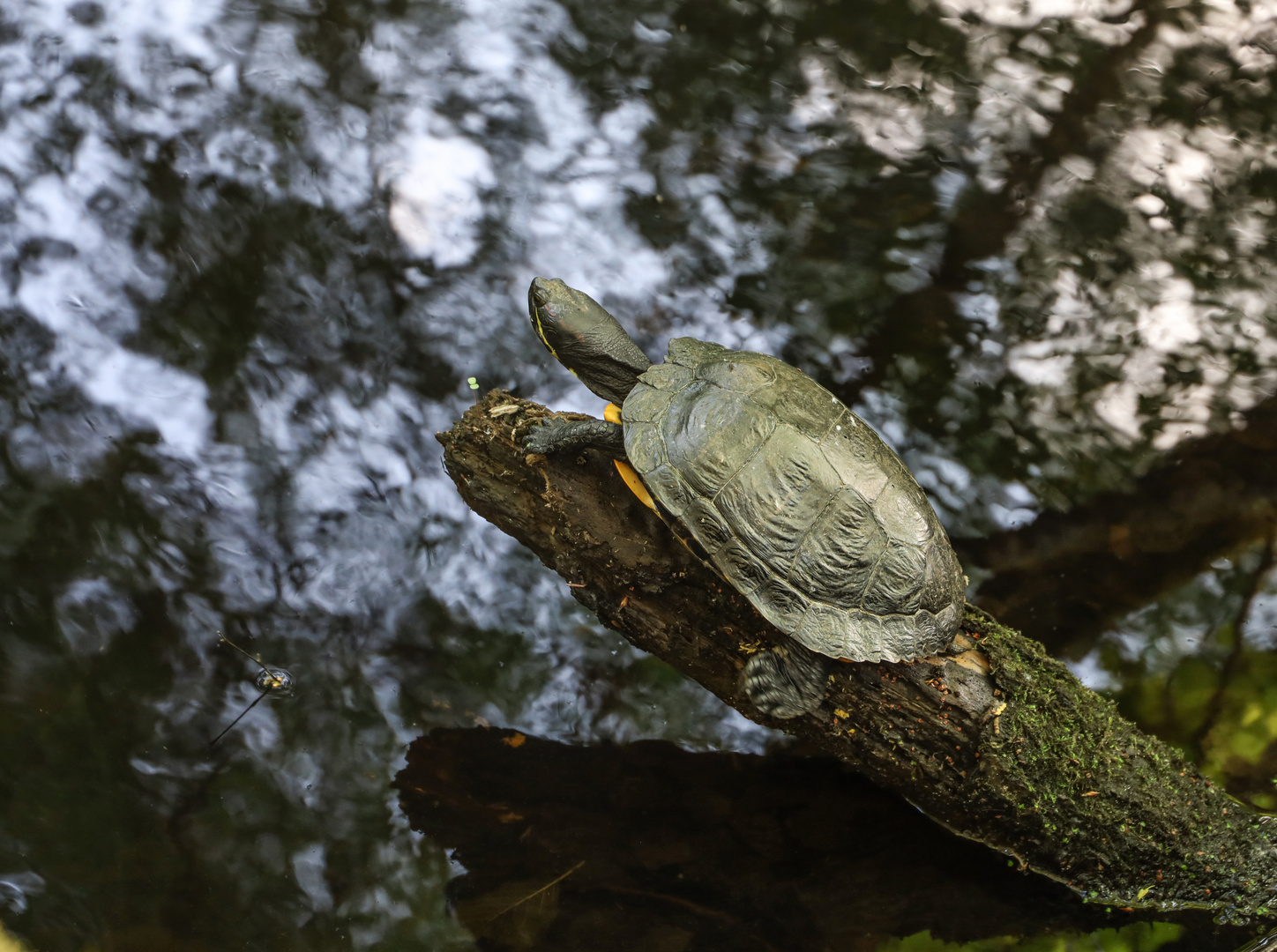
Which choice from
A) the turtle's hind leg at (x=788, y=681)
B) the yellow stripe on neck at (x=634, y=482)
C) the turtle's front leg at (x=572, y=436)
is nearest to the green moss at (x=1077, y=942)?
the turtle's hind leg at (x=788, y=681)

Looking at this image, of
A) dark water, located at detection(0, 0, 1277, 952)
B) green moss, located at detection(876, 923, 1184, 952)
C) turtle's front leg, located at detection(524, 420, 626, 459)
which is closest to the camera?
turtle's front leg, located at detection(524, 420, 626, 459)

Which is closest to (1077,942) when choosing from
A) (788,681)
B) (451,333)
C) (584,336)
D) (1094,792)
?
(1094,792)

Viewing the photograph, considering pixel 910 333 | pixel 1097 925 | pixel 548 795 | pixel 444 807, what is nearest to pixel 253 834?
pixel 444 807

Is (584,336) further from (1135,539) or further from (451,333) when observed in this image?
(1135,539)

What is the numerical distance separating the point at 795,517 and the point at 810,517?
0.05 meters

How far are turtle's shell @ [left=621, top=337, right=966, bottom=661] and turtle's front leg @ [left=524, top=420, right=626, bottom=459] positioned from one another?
0.08 m

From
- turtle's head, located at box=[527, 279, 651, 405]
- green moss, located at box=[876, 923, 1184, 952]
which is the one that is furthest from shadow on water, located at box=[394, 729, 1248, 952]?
turtle's head, located at box=[527, 279, 651, 405]

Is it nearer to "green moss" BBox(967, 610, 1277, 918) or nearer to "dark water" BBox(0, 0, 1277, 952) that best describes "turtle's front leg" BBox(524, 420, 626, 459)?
"dark water" BBox(0, 0, 1277, 952)

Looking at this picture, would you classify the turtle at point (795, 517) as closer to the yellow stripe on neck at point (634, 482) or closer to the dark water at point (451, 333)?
the yellow stripe on neck at point (634, 482)

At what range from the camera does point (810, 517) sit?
95.3 inches

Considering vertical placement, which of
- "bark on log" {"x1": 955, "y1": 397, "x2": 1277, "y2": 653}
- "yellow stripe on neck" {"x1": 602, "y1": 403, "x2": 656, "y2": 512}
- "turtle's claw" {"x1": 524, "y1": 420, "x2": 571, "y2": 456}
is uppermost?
"turtle's claw" {"x1": 524, "y1": 420, "x2": 571, "y2": 456}

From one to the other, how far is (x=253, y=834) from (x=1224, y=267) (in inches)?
219

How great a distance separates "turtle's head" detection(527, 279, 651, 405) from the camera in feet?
9.52

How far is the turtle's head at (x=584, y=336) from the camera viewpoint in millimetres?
2900
